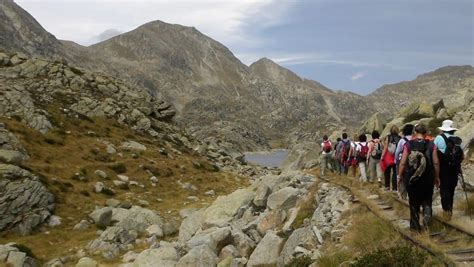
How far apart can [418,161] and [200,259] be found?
28.3ft

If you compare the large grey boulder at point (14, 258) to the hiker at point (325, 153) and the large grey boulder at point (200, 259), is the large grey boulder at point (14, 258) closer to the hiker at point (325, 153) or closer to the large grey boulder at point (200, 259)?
the large grey boulder at point (200, 259)

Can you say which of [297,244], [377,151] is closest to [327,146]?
[377,151]

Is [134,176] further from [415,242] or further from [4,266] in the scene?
[415,242]

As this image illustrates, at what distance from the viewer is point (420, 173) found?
11.0 meters

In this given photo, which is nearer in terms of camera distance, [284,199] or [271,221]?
[271,221]

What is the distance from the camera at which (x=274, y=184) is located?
85.1ft

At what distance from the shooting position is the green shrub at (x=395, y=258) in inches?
343

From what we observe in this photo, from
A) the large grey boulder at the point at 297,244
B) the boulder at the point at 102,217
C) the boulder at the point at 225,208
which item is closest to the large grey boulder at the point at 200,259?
the large grey boulder at the point at 297,244

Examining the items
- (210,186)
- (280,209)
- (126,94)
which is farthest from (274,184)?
(126,94)

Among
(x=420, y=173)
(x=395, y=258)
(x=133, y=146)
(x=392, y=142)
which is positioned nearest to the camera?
(x=395, y=258)

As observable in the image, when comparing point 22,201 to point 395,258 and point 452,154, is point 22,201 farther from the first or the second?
point 395,258

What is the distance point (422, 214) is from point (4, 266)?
19471 millimetres

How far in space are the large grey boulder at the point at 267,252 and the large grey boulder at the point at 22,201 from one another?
18655mm

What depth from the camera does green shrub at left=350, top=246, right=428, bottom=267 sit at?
870 cm
